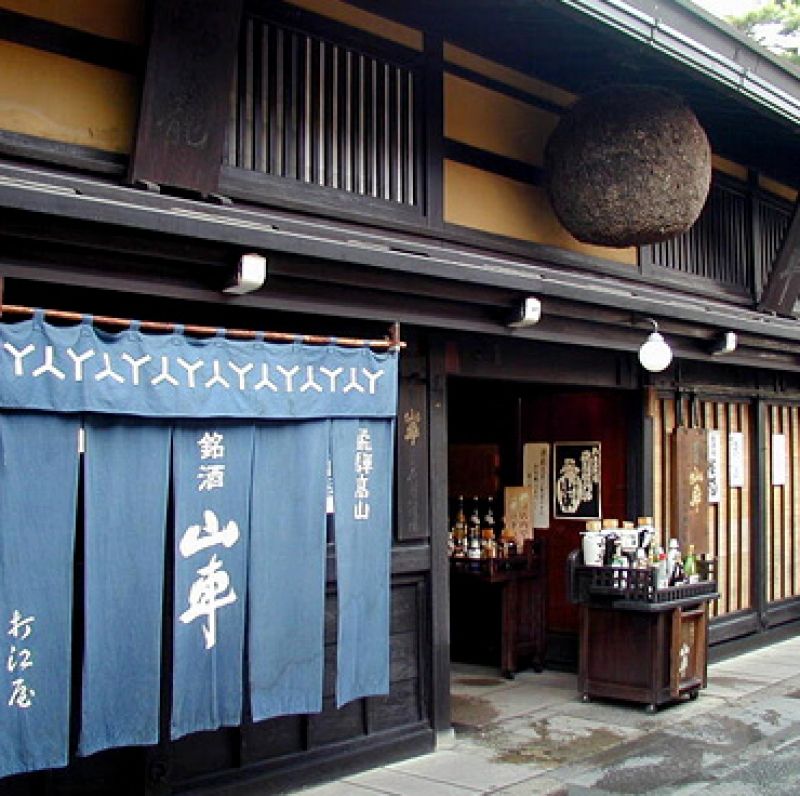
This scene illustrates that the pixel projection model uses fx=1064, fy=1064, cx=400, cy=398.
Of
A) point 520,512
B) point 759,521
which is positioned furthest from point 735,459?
point 520,512

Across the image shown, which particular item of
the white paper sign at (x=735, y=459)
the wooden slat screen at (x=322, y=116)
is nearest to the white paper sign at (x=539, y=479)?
the white paper sign at (x=735, y=459)

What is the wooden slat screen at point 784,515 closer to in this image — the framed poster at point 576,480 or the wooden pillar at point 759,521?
the wooden pillar at point 759,521

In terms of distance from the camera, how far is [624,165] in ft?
30.2

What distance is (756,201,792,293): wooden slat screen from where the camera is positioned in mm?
13258

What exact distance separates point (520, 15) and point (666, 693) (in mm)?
6165

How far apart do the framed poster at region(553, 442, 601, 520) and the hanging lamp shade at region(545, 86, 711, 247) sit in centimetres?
292

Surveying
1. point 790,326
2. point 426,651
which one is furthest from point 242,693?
point 790,326

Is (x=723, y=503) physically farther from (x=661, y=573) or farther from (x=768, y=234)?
(x=768, y=234)

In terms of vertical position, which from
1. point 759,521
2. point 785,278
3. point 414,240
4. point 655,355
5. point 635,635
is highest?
point 785,278

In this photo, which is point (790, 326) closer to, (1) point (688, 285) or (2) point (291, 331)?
(1) point (688, 285)

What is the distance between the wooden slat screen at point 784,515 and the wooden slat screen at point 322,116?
7694mm

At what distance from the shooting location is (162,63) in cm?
628

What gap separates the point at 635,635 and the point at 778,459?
5.28m

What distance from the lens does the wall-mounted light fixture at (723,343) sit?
1112 centimetres
